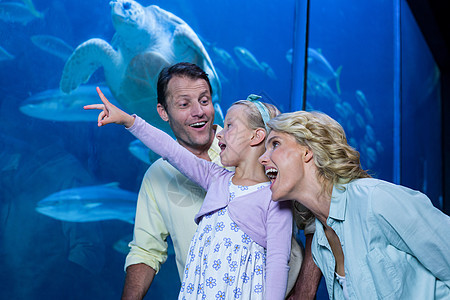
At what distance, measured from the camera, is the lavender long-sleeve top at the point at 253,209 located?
1.62m

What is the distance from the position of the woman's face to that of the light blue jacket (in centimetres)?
21

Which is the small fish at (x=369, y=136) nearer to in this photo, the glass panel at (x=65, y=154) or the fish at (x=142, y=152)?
the glass panel at (x=65, y=154)

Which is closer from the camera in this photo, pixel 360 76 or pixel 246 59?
pixel 246 59

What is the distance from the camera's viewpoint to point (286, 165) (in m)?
1.64

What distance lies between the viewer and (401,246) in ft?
4.76

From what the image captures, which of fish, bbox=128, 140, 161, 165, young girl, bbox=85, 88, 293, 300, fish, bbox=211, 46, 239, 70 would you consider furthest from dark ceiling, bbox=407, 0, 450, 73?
young girl, bbox=85, 88, 293, 300

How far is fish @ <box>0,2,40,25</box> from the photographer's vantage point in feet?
11.0

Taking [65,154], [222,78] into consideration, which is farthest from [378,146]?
[65,154]

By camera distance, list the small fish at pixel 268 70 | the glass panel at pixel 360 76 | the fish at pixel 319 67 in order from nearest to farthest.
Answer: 1. the small fish at pixel 268 70
2. the fish at pixel 319 67
3. the glass panel at pixel 360 76

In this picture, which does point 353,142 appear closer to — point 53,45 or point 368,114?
point 368,114

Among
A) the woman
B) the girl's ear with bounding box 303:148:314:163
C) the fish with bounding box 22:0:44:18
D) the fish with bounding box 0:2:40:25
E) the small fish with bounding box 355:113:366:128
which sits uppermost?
the small fish with bounding box 355:113:366:128

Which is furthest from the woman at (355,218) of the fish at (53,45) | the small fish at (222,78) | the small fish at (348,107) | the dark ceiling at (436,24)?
the small fish at (348,107)

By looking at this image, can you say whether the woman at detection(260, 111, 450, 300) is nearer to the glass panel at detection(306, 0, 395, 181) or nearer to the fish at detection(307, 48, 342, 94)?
the glass panel at detection(306, 0, 395, 181)

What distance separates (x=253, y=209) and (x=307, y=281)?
405 millimetres
